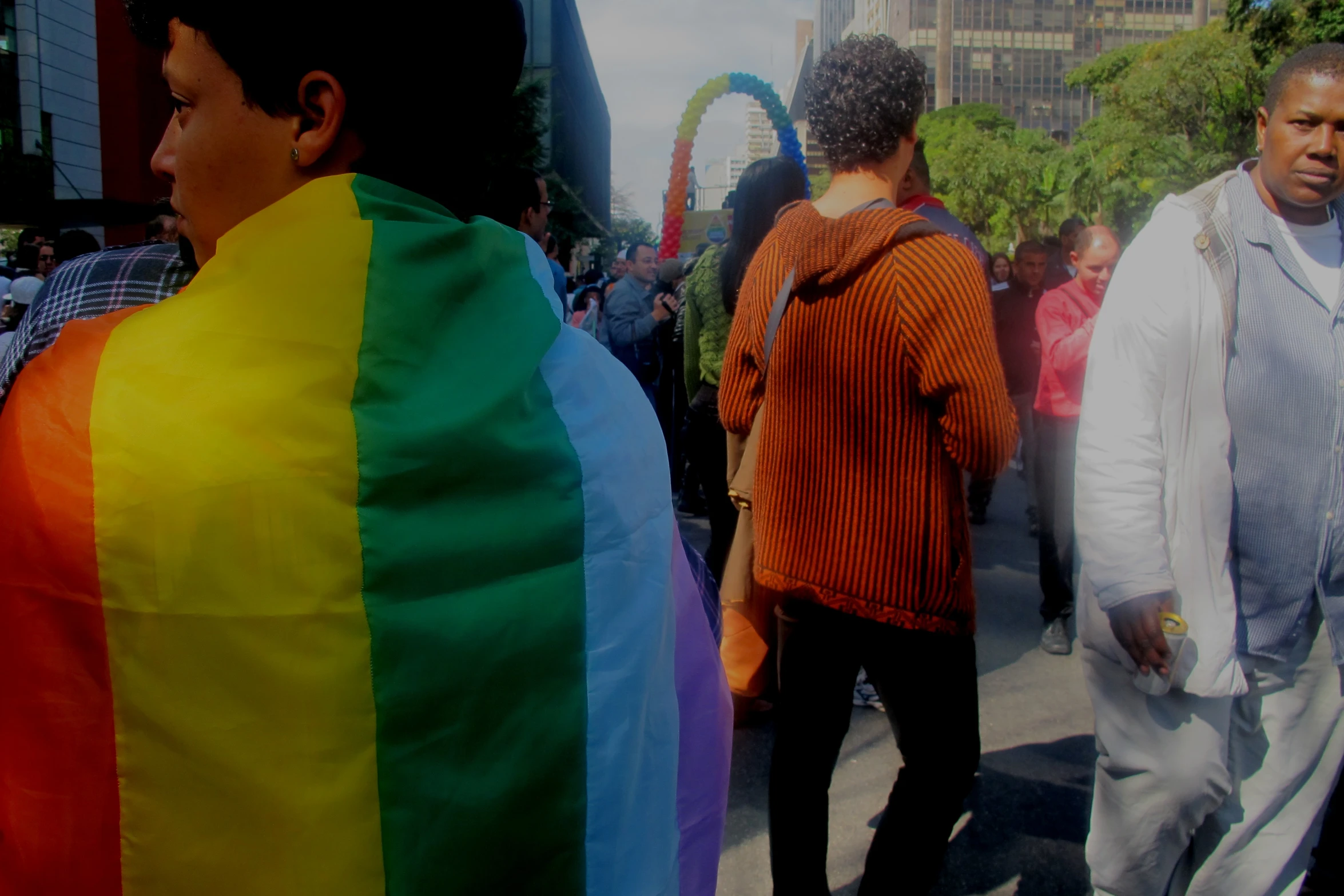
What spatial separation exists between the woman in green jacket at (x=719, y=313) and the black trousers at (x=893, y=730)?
1564 mm

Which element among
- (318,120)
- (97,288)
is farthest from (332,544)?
(97,288)

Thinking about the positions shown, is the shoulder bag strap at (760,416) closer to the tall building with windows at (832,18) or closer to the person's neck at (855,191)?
the person's neck at (855,191)

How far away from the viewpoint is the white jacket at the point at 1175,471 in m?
2.16

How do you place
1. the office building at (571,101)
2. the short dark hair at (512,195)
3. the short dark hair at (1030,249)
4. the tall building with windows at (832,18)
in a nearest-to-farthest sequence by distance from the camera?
the short dark hair at (512,195) < the short dark hair at (1030,249) < the office building at (571,101) < the tall building with windows at (832,18)

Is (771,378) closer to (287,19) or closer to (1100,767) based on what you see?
(1100,767)

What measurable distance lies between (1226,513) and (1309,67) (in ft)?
3.28

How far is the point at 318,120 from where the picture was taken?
925 millimetres

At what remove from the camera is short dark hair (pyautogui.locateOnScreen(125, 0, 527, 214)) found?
35.3 inches

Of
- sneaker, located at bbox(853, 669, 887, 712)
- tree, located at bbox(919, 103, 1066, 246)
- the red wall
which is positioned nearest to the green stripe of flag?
sneaker, located at bbox(853, 669, 887, 712)

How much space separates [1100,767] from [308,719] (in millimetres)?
2064

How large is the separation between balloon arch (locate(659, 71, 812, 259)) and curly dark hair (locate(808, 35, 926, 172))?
4.76m

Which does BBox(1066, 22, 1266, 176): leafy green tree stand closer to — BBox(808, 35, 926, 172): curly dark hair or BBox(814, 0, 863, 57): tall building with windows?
BBox(808, 35, 926, 172): curly dark hair

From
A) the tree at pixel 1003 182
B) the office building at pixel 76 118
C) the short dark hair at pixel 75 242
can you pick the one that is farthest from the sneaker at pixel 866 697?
the tree at pixel 1003 182

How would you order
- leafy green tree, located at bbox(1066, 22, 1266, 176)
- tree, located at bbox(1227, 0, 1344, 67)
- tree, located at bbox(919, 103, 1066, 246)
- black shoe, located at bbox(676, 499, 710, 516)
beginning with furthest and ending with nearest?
tree, located at bbox(919, 103, 1066, 246) < leafy green tree, located at bbox(1066, 22, 1266, 176) < tree, located at bbox(1227, 0, 1344, 67) < black shoe, located at bbox(676, 499, 710, 516)
